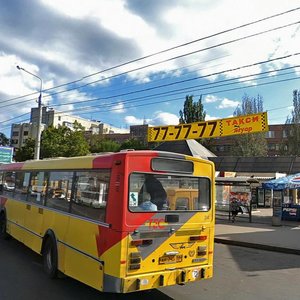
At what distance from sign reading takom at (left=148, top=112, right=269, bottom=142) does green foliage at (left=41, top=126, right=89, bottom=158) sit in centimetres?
2981

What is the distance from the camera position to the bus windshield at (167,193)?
21.1 feet

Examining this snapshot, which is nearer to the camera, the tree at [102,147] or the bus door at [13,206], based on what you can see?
the bus door at [13,206]

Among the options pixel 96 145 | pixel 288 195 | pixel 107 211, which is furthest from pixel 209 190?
pixel 96 145

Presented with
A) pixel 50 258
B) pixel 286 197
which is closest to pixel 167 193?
pixel 50 258

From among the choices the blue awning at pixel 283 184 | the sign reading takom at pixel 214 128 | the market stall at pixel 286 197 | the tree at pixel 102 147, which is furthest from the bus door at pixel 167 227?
the tree at pixel 102 147

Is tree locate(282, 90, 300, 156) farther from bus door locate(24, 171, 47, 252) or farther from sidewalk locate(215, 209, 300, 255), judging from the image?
bus door locate(24, 171, 47, 252)

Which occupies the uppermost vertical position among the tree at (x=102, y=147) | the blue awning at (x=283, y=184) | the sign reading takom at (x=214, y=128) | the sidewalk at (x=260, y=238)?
the tree at (x=102, y=147)

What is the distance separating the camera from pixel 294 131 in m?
63.9

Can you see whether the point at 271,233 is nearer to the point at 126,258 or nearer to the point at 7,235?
the point at 7,235

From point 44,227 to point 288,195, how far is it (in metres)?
21.1

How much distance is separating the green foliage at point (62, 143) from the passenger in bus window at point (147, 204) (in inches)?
1719

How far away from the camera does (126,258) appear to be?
605 cm

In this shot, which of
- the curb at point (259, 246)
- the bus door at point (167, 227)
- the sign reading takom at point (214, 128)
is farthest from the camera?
the sign reading takom at point (214, 128)

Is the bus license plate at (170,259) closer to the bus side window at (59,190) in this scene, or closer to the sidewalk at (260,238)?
the bus side window at (59,190)
